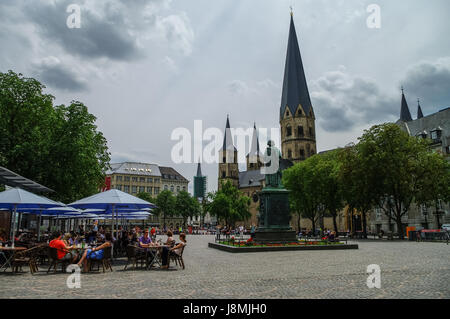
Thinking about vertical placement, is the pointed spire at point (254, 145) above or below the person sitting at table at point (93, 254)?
above

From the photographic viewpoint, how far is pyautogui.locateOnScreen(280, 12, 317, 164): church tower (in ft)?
284

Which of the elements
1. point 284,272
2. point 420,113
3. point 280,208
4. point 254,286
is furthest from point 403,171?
point 420,113

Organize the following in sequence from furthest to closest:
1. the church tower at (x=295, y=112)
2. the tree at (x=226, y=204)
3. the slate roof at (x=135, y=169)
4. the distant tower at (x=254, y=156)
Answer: the distant tower at (x=254, y=156) < the slate roof at (x=135, y=169) < the church tower at (x=295, y=112) < the tree at (x=226, y=204)

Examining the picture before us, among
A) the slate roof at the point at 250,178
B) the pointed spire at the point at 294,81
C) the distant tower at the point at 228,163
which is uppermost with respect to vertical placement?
the pointed spire at the point at 294,81

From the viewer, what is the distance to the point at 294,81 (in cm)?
8750

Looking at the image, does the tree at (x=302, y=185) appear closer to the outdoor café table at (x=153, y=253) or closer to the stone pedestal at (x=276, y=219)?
the stone pedestal at (x=276, y=219)

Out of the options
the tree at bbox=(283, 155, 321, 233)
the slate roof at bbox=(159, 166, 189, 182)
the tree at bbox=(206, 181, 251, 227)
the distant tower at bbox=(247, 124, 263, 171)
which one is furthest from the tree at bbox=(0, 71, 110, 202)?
the distant tower at bbox=(247, 124, 263, 171)

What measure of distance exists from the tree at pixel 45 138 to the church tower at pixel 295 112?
6737 cm

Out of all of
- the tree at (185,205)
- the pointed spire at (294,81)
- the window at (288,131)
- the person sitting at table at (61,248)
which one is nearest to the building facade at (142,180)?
the tree at (185,205)

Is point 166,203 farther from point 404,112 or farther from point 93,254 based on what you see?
point 93,254

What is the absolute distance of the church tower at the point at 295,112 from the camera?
3408 inches

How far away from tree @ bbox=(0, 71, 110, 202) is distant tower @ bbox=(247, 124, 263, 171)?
105m

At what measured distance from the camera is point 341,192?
4109cm
